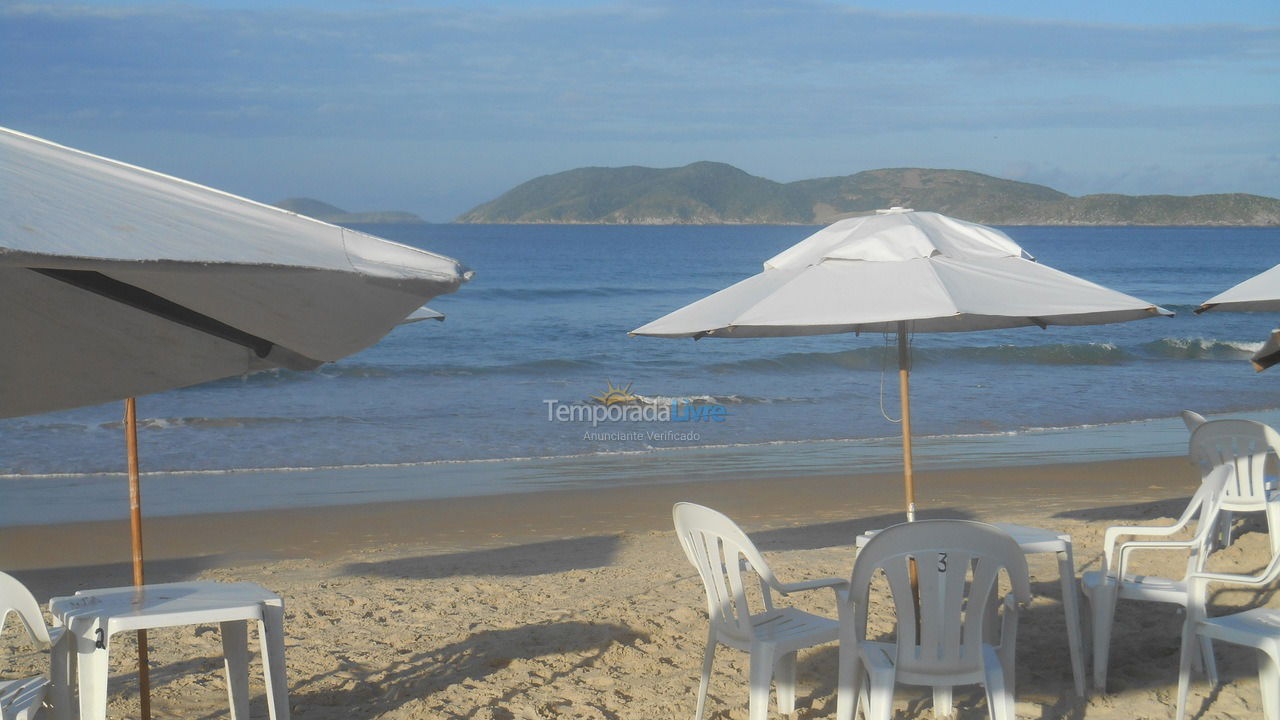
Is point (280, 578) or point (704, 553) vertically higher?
point (704, 553)

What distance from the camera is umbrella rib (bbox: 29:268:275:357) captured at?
2516 mm

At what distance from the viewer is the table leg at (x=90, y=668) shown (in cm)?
308

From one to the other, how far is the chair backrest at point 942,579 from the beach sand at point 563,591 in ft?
3.01

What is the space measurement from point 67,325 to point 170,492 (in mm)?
8073

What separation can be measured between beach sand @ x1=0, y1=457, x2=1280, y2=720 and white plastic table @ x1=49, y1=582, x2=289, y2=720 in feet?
2.05

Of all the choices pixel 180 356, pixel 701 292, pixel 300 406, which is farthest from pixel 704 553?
pixel 701 292

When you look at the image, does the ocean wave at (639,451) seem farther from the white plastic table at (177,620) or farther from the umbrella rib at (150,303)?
the umbrella rib at (150,303)

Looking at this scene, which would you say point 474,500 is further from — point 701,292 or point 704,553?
point 701,292

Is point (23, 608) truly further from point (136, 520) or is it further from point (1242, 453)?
point (1242, 453)

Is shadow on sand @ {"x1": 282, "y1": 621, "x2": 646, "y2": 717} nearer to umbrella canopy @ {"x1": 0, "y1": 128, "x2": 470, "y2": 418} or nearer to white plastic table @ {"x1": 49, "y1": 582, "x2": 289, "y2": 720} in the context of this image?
white plastic table @ {"x1": 49, "y1": 582, "x2": 289, "y2": 720}

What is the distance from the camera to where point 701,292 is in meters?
40.9

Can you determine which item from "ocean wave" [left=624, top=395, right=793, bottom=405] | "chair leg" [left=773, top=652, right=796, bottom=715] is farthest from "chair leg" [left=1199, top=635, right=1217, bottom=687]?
"ocean wave" [left=624, top=395, right=793, bottom=405]

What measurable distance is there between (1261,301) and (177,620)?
15.2 ft

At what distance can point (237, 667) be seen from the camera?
12.0 feet
